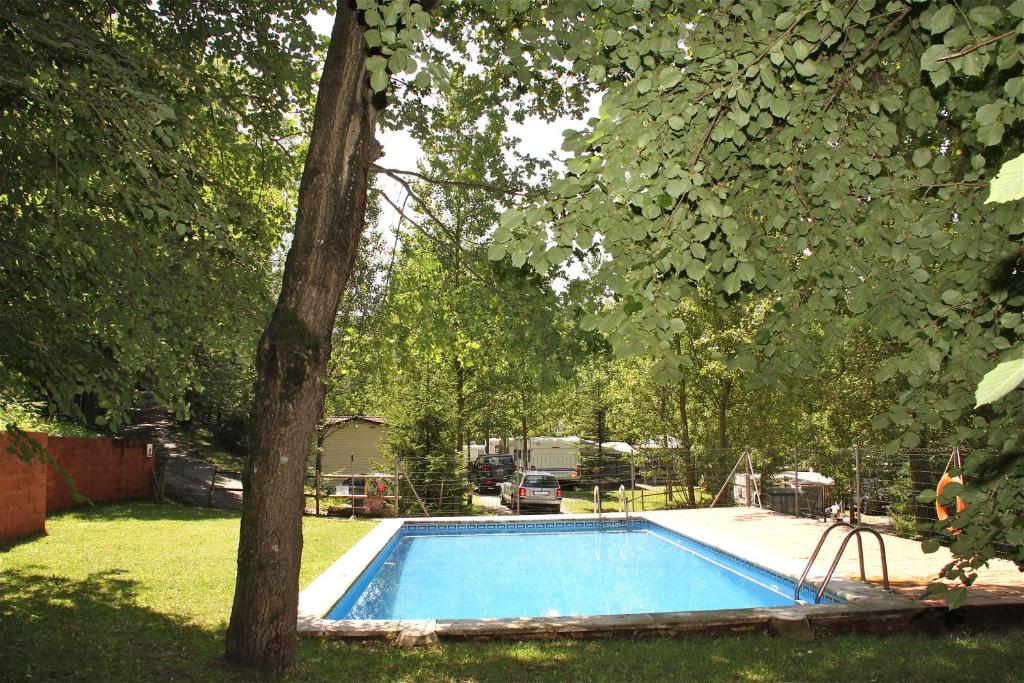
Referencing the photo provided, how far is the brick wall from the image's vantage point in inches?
476

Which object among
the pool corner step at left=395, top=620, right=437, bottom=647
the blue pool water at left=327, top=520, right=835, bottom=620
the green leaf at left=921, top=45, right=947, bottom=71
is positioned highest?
the green leaf at left=921, top=45, right=947, bottom=71

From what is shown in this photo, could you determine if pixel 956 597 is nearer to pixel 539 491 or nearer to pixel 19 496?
pixel 19 496

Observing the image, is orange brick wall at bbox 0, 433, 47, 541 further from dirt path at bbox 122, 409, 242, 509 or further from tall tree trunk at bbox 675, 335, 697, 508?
tall tree trunk at bbox 675, 335, 697, 508

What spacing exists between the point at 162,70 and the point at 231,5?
1.10m

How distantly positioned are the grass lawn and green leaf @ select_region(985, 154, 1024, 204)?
19.7 feet

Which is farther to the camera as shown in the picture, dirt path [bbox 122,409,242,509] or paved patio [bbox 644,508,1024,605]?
dirt path [bbox 122,409,242,509]

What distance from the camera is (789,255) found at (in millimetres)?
4609

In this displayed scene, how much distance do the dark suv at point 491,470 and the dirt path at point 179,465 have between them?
30.5ft

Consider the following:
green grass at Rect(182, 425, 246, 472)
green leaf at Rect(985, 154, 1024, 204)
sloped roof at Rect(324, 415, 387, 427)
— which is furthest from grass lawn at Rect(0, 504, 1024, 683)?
sloped roof at Rect(324, 415, 387, 427)

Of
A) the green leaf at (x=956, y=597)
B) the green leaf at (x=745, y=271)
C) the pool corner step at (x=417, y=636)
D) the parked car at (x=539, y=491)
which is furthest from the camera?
the parked car at (x=539, y=491)

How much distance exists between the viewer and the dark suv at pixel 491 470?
2925cm

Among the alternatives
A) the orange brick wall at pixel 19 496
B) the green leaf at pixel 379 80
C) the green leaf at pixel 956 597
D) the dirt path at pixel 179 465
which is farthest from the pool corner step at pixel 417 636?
the dirt path at pixel 179 465

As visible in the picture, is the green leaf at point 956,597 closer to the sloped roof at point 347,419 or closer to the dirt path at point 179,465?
the dirt path at point 179,465

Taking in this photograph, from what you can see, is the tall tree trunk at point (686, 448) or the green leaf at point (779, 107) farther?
the tall tree trunk at point (686, 448)
